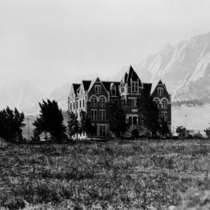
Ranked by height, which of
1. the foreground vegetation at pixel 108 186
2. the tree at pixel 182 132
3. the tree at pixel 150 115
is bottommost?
the foreground vegetation at pixel 108 186

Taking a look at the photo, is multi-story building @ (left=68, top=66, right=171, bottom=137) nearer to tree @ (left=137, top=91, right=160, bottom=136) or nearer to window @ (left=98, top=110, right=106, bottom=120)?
window @ (left=98, top=110, right=106, bottom=120)

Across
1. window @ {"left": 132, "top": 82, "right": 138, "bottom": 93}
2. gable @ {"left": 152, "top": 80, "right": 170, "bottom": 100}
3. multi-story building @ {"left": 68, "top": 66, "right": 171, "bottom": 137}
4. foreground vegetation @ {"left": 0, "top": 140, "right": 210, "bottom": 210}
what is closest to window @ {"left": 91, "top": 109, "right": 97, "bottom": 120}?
multi-story building @ {"left": 68, "top": 66, "right": 171, "bottom": 137}

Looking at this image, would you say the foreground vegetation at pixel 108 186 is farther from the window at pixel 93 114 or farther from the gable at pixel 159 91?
the gable at pixel 159 91

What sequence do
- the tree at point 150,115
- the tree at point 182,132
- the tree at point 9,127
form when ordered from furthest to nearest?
1. the tree at point 182,132
2. the tree at point 150,115
3. the tree at point 9,127

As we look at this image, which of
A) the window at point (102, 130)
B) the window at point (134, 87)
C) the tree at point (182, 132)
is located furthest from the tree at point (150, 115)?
the window at point (102, 130)

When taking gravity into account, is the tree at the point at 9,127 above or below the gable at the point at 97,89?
below

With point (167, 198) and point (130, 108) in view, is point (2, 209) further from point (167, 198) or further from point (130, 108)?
point (130, 108)

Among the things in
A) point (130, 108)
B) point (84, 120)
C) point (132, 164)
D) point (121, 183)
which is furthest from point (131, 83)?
point (121, 183)

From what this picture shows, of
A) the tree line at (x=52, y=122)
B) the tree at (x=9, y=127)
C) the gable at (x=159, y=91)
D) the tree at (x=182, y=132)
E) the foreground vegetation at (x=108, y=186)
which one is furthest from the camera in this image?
the gable at (x=159, y=91)

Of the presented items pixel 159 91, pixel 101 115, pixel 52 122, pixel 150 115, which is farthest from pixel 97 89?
pixel 52 122

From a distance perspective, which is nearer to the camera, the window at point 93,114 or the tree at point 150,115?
the tree at point 150,115

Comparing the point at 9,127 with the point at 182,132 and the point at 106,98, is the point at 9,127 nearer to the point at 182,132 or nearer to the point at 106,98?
the point at 182,132

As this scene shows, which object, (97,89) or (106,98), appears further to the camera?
(106,98)

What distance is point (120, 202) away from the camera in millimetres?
11055
